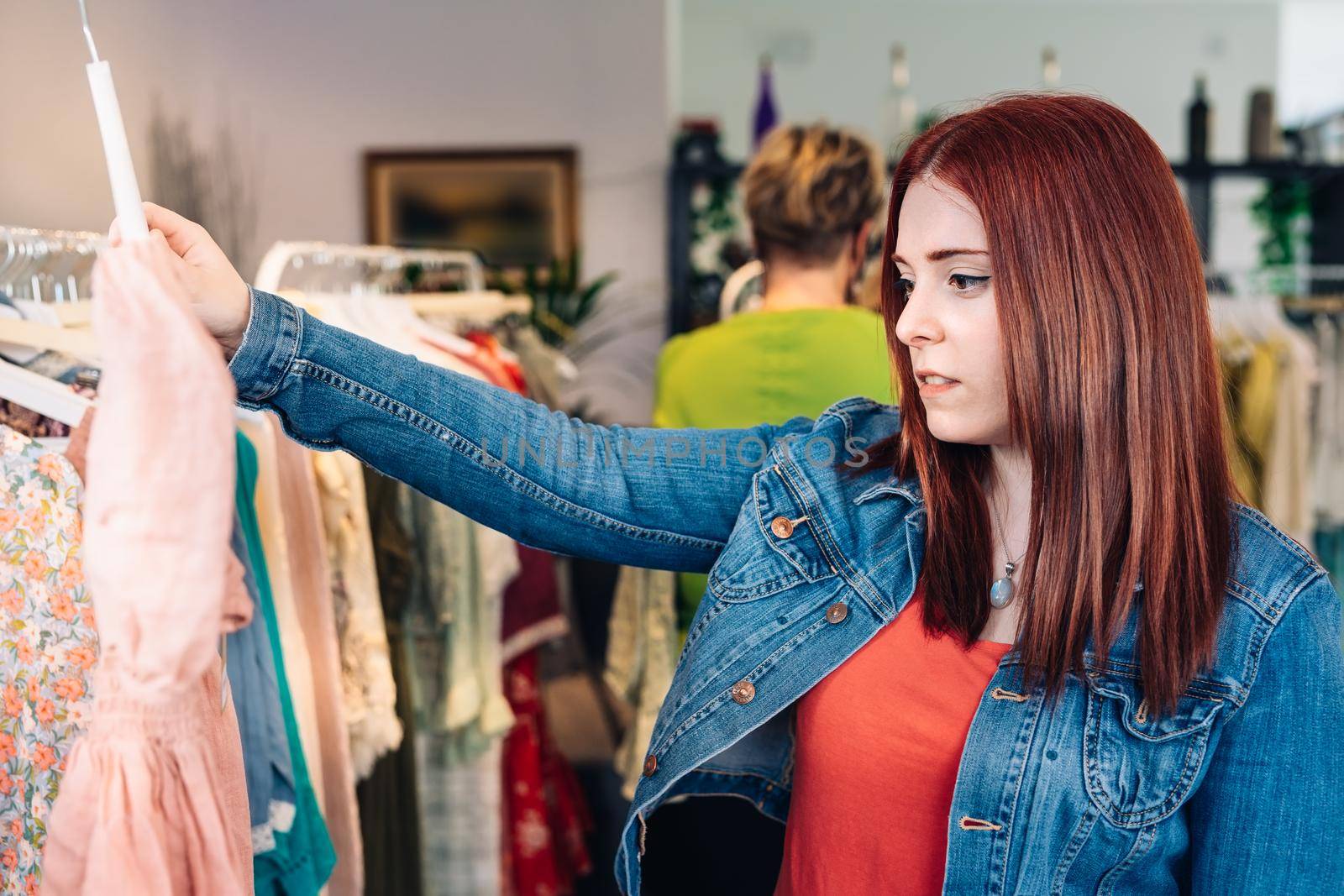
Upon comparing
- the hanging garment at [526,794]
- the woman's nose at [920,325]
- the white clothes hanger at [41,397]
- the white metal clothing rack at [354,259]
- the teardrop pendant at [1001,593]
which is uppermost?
the white metal clothing rack at [354,259]

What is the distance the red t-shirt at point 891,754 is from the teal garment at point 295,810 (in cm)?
64

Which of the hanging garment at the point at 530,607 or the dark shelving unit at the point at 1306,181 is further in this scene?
the dark shelving unit at the point at 1306,181

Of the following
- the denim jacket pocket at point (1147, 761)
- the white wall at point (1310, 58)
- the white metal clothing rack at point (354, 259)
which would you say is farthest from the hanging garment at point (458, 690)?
the white wall at point (1310, 58)

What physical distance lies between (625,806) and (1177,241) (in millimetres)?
2782

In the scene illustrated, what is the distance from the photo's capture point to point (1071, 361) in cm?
99

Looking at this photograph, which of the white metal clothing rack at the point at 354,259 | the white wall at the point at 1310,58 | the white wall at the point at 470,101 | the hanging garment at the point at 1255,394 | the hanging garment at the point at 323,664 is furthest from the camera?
the white wall at the point at 1310,58

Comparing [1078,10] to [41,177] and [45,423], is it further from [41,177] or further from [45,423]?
[45,423]

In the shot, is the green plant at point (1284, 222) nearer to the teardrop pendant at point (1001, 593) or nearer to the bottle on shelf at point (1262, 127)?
the bottle on shelf at point (1262, 127)

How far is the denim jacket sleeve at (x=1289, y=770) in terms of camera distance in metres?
0.96

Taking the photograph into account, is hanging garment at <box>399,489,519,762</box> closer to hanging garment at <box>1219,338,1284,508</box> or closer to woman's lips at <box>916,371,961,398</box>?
woman's lips at <box>916,371,961,398</box>

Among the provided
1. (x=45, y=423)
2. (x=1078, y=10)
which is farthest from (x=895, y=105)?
(x=45, y=423)

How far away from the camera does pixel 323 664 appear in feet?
5.30

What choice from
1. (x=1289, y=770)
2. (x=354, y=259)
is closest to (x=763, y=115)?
(x=354, y=259)

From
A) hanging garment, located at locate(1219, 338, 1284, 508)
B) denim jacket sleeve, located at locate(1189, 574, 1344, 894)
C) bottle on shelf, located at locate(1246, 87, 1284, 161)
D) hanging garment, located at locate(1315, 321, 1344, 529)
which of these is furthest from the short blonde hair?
bottle on shelf, located at locate(1246, 87, 1284, 161)
